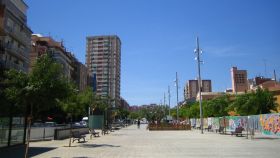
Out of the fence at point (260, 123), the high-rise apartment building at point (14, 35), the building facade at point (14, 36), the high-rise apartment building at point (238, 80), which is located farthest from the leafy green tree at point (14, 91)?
the high-rise apartment building at point (238, 80)

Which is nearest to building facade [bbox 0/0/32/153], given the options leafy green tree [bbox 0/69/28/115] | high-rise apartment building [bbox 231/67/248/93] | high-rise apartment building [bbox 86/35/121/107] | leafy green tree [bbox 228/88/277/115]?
leafy green tree [bbox 0/69/28/115]

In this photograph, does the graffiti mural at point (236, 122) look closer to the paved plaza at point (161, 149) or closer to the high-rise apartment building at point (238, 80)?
the paved plaza at point (161, 149)

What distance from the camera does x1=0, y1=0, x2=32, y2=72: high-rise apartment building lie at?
153ft

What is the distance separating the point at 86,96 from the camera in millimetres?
44812

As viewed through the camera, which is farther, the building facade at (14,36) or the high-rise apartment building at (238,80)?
the high-rise apartment building at (238,80)

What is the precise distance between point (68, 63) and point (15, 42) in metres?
43.7

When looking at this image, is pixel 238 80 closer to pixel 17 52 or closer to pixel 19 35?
A: pixel 19 35

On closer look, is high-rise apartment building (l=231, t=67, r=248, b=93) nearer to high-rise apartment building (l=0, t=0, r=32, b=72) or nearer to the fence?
the fence

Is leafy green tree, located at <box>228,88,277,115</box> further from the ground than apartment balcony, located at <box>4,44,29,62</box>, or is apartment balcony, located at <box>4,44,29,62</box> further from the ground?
apartment balcony, located at <box>4,44,29,62</box>

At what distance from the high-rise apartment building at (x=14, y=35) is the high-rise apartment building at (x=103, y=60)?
106 metres

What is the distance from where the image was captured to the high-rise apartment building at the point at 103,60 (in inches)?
6506

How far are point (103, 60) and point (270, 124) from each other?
450 ft

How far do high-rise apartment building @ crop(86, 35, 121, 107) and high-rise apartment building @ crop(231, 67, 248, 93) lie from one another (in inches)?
2211

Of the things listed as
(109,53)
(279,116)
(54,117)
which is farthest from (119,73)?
(279,116)
